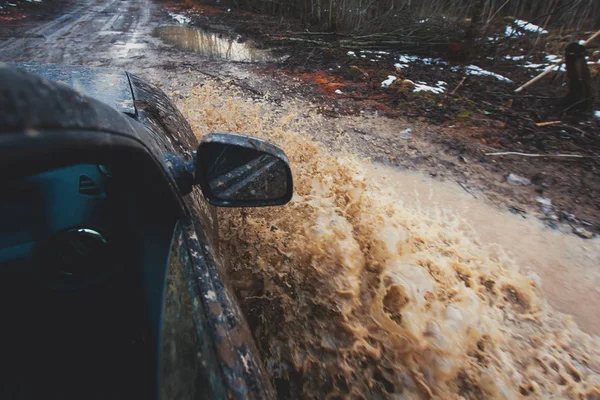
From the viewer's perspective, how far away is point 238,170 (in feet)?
3.45

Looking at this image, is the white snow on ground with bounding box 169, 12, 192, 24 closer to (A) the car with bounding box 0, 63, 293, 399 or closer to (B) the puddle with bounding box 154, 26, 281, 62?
(B) the puddle with bounding box 154, 26, 281, 62

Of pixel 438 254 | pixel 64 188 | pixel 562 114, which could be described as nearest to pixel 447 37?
pixel 562 114

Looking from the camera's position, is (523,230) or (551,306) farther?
(523,230)

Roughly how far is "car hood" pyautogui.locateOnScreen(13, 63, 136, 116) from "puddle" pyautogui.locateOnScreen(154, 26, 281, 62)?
6.43 metres

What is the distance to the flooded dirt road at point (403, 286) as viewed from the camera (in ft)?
6.07

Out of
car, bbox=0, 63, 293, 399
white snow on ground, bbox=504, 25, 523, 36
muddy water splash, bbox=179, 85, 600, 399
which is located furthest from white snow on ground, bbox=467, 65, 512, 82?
car, bbox=0, 63, 293, 399

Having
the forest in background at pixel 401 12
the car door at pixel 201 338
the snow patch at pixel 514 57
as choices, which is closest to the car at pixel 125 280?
the car door at pixel 201 338

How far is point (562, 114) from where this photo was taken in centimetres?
527

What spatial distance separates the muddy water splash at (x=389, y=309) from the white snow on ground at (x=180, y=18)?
12.3 metres

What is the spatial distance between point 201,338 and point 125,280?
0.42 metres

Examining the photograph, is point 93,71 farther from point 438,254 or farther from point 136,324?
point 438,254

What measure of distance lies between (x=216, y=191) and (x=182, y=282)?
0.31 meters

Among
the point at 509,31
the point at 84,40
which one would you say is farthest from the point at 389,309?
the point at 509,31

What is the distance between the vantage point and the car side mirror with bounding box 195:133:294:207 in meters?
0.99
